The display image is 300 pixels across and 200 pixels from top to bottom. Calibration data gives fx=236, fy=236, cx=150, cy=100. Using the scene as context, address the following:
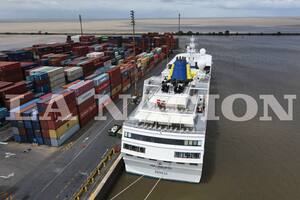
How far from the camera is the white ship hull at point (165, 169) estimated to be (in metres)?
20.0

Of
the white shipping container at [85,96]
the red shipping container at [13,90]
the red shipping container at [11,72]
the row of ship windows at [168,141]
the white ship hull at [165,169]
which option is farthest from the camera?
the red shipping container at [11,72]

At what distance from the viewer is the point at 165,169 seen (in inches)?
813

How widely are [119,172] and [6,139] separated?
15.4 meters

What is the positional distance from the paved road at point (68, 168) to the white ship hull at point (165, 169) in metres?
4.44

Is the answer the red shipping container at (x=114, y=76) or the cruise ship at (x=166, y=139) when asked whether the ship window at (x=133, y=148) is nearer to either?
the cruise ship at (x=166, y=139)

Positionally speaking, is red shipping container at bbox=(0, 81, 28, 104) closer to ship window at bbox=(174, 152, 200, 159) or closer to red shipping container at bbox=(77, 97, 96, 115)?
red shipping container at bbox=(77, 97, 96, 115)

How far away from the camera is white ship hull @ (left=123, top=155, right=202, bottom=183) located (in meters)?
20.0

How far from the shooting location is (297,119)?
33.8m

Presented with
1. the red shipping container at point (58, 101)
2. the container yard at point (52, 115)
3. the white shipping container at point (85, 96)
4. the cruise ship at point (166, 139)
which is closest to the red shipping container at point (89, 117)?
the container yard at point (52, 115)

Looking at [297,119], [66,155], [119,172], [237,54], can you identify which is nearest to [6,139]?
[66,155]

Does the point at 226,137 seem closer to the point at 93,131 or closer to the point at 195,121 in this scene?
the point at 195,121

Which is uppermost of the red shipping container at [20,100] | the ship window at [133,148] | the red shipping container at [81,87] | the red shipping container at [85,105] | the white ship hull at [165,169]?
the red shipping container at [81,87]

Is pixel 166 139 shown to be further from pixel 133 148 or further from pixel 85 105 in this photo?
pixel 85 105

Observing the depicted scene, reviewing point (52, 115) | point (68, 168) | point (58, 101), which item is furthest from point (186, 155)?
point (58, 101)
